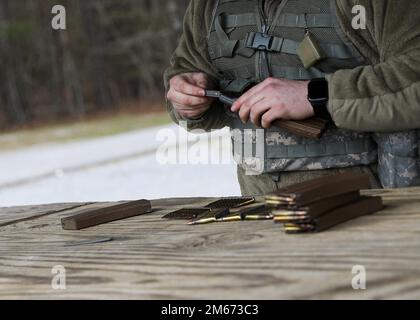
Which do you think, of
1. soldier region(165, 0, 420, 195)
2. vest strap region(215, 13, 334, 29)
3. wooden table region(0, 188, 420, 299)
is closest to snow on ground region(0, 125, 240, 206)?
soldier region(165, 0, 420, 195)

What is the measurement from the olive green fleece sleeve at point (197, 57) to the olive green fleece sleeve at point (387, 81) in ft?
1.75

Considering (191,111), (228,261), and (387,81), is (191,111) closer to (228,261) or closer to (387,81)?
(387,81)

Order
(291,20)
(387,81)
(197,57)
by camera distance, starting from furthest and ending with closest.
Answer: (197,57) < (291,20) < (387,81)

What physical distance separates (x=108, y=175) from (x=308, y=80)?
26.1 feet

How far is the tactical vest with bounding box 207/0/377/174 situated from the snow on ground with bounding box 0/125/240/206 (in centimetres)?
459

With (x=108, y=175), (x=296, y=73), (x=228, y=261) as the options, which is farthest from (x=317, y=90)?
(x=108, y=175)

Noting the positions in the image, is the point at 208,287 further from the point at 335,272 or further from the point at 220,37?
the point at 220,37

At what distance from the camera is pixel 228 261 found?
4.09 ft

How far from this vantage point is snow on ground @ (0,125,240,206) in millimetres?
8234

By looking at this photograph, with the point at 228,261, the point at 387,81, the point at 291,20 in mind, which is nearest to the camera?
the point at 228,261

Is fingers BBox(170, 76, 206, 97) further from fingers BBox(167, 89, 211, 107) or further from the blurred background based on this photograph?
the blurred background

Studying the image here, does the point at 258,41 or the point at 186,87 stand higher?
the point at 258,41

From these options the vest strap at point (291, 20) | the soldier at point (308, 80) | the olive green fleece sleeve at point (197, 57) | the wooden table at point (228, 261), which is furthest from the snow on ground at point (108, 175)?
the wooden table at point (228, 261)
